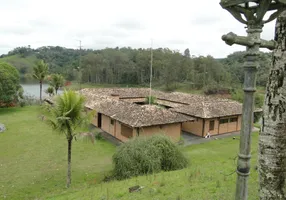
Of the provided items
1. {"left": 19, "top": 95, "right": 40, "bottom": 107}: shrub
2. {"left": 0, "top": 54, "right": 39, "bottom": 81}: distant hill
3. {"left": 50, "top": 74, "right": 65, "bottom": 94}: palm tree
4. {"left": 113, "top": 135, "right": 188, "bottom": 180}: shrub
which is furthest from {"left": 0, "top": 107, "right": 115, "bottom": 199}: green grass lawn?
{"left": 0, "top": 54, "right": 39, "bottom": 81}: distant hill

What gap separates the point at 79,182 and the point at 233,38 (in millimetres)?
11640

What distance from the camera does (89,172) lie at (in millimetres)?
13984

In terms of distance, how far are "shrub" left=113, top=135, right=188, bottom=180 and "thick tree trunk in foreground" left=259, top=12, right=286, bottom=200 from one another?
8590mm

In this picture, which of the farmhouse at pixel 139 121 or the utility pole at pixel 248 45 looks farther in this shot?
the farmhouse at pixel 139 121

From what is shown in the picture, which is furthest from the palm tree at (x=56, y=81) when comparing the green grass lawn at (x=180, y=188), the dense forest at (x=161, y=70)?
the green grass lawn at (x=180, y=188)

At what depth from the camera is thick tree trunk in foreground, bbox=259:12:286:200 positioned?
11.4ft

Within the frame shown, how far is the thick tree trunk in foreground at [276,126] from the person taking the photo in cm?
348

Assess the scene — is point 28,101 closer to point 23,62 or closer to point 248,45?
point 248,45

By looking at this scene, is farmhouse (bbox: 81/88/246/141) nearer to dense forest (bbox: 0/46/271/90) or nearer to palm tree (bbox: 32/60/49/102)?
palm tree (bbox: 32/60/49/102)

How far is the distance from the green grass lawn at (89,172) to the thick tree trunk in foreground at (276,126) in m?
3.63

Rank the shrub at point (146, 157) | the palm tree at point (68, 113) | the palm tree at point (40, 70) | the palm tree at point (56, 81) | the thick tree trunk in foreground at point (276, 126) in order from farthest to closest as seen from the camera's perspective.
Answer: the palm tree at point (56, 81)
the palm tree at point (40, 70)
the shrub at point (146, 157)
the palm tree at point (68, 113)
the thick tree trunk in foreground at point (276, 126)

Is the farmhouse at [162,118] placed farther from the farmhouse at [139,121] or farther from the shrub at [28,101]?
the shrub at [28,101]

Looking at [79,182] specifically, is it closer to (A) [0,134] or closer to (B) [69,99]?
(B) [69,99]

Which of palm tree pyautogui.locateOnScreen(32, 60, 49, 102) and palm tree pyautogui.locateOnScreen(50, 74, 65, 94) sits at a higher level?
palm tree pyautogui.locateOnScreen(32, 60, 49, 102)
